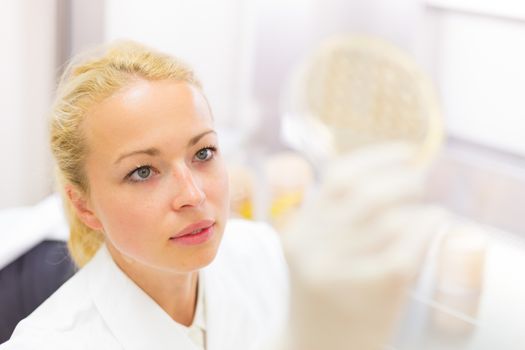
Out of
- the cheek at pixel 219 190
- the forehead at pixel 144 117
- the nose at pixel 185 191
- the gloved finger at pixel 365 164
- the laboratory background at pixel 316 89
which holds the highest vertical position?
the gloved finger at pixel 365 164

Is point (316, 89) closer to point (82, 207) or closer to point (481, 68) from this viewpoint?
point (481, 68)

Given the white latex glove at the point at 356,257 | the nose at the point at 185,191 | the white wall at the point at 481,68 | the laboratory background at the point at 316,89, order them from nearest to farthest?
1. the white latex glove at the point at 356,257
2. the nose at the point at 185,191
3. the laboratory background at the point at 316,89
4. the white wall at the point at 481,68

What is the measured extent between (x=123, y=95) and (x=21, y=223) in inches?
14.5

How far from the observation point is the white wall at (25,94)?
1133mm

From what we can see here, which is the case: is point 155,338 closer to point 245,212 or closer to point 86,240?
point 86,240

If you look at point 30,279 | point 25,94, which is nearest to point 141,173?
point 30,279

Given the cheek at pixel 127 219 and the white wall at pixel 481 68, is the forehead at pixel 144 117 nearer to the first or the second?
the cheek at pixel 127 219

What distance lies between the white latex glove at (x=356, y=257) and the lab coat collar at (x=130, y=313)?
1.50 feet

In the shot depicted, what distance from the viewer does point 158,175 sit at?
63 centimetres

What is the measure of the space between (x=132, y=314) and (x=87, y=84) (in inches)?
8.8

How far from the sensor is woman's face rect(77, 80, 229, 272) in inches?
24.3

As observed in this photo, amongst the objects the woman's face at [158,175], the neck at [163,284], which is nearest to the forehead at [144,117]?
the woman's face at [158,175]

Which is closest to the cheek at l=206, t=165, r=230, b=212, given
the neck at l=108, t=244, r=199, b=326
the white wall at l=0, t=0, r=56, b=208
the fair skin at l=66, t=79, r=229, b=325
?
the fair skin at l=66, t=79, r=229, b=325

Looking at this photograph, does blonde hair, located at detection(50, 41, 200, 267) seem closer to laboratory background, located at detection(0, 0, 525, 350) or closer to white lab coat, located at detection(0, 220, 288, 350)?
white lab coat, located at detection(0, 220, 288, 350)
